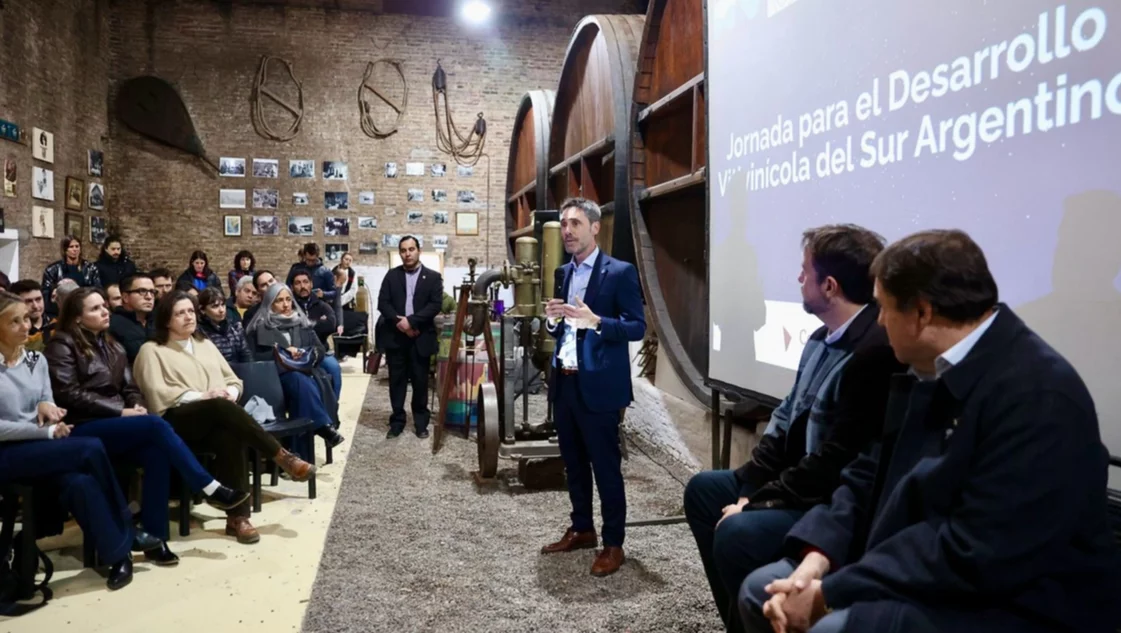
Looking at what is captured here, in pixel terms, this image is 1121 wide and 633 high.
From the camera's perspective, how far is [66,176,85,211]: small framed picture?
978cm

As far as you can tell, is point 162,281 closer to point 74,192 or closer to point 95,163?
point 74,192

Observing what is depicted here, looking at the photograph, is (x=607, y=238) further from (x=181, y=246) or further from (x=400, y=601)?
(x=181, y=246)

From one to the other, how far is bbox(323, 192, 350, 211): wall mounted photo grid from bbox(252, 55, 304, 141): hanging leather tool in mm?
954

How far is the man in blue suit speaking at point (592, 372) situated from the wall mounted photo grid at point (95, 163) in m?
9.61

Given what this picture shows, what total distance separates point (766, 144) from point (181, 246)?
34.0ft

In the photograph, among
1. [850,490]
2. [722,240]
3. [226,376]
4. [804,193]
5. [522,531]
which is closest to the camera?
[850,490]

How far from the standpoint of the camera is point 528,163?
8.19 m

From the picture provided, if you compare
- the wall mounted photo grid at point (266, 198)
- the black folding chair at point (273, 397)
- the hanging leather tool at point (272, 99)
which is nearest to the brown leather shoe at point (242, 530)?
the black folding chair at point (273, 397)

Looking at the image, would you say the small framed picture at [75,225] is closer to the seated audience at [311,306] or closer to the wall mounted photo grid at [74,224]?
the wall mounted photo grid at [74,224]

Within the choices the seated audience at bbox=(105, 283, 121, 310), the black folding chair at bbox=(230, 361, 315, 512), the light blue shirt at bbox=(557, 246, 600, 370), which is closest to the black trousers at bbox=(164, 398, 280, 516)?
the black folding chair at bbox=(230, 361, 315, 512)

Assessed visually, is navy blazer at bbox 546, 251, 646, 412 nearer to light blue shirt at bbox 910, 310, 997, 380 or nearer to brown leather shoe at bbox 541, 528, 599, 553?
brown leather shoe at bbox 541, 528, 599, 553

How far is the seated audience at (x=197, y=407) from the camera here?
11.7 feet

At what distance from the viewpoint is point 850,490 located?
1709 mm

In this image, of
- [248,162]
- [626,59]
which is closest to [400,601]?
[626,59]
